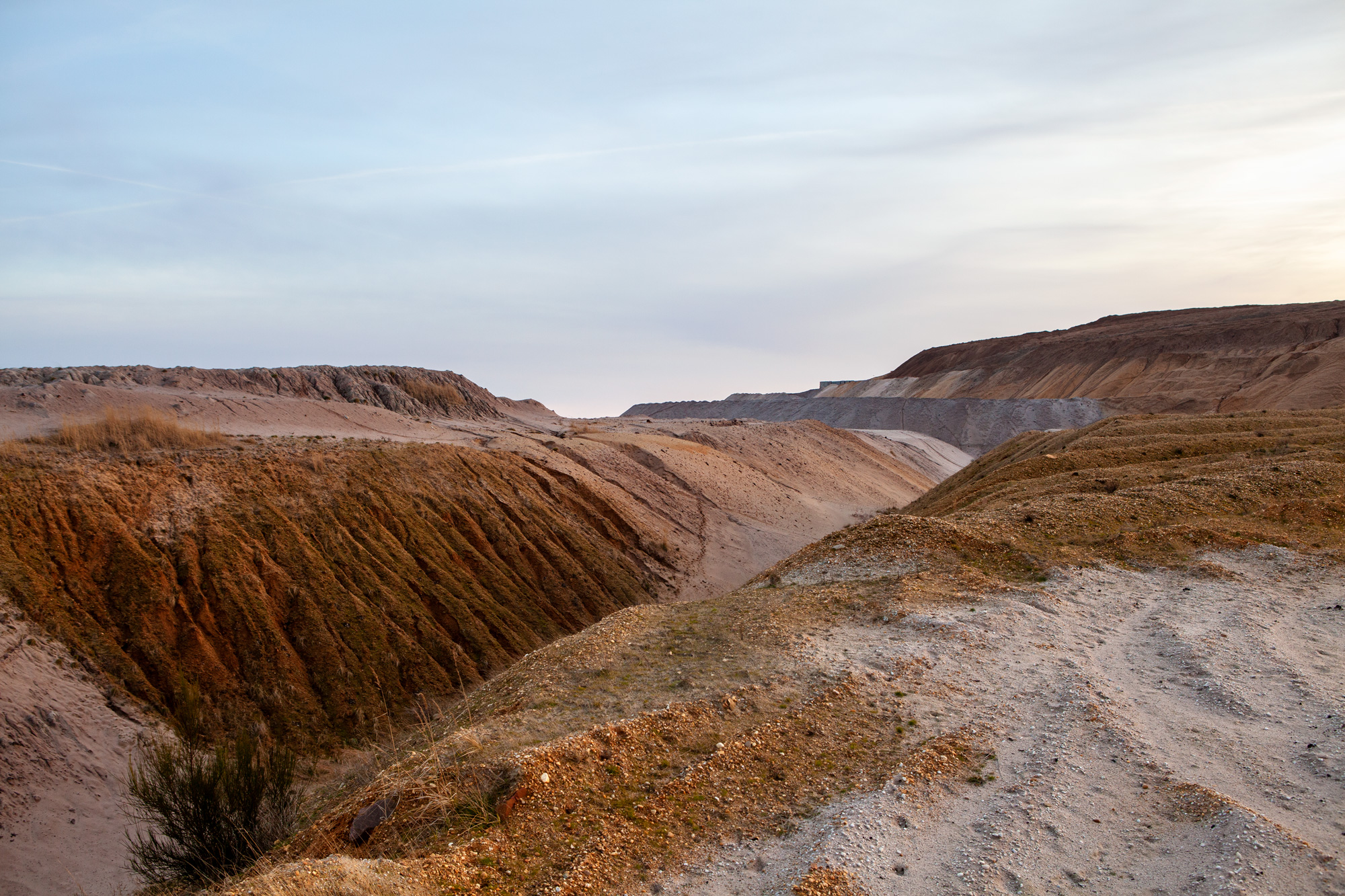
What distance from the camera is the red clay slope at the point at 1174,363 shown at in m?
50.9

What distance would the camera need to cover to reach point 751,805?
6.00 m

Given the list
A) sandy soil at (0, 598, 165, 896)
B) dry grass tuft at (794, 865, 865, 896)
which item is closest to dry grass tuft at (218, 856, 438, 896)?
dry grass tuft at (794, 865, 865, 896)

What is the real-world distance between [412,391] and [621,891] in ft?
131

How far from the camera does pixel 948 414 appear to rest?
6981cm

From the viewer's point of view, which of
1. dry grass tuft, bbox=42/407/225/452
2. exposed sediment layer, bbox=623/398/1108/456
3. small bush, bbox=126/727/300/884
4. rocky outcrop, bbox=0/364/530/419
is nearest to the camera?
small bush, bbox=126/727/300/884

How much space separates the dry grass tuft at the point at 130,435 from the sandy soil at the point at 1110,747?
1819 centimetres

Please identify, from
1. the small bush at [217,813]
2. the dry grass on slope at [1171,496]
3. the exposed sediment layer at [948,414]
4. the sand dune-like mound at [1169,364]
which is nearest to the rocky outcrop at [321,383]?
the small bush at [217,813]

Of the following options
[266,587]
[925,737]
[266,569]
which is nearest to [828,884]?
[925,737]

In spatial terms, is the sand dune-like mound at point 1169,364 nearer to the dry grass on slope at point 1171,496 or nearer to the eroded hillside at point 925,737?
the dry grass on slope at point 1171,496

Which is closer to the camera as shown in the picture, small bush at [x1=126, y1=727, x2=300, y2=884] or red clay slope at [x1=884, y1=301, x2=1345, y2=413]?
small bush at [x1=126, y1=727, x2=300, y2=884]

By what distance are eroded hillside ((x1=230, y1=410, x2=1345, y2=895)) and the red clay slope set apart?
4132cm

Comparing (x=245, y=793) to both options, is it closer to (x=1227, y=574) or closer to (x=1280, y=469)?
(x=1227, y=574)

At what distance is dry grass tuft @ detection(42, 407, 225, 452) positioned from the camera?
19109 mm

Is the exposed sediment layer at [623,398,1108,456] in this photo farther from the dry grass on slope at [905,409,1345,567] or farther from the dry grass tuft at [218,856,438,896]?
the dry grass tuft at [218,856,438,896]
